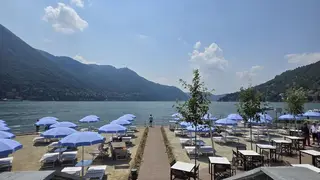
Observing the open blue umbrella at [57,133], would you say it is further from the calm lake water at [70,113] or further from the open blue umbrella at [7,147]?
the calm lake water at [70,113]

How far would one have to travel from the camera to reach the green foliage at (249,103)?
48.9 feet

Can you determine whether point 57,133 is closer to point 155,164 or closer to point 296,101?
point 155,164

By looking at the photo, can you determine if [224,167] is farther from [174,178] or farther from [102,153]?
[102,153]

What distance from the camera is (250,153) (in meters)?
10.7

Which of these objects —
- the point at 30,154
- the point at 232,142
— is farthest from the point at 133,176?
the point at 232,142

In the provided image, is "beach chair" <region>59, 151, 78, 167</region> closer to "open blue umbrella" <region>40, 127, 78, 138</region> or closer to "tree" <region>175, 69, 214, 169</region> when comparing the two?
"open blue umbrella" <region>40, 127, 78, 138</region>

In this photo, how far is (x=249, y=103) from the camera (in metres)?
15.0

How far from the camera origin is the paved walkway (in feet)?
32.6

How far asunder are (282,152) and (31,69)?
21000 centimetres

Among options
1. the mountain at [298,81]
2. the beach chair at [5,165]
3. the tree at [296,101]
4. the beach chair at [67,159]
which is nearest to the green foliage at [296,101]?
the tree at [296,101]

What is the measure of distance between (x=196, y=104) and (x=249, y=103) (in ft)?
20.0

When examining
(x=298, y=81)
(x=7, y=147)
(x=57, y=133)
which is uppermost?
(x=298, y=81)

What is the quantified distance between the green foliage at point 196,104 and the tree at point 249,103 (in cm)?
548

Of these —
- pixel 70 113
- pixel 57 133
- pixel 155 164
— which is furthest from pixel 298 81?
pixel 57 133
